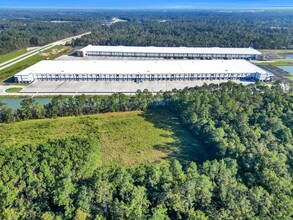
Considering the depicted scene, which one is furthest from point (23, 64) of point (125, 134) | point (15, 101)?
point (125, 134)

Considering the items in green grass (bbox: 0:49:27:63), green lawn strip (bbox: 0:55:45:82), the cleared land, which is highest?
green grass (bbox: 0:49:27:63)

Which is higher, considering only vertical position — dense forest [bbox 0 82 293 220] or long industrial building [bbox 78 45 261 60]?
long industrial building [bbox 78 45 261 60]

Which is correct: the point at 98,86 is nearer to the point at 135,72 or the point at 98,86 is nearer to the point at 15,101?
the point at 135,72

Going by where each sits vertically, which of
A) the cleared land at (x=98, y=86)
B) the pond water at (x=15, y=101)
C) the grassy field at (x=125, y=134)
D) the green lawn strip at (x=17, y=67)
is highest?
the green lawn strip at (x=17, y=67)

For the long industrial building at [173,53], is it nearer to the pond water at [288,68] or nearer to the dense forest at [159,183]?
the pond water at [288,68]

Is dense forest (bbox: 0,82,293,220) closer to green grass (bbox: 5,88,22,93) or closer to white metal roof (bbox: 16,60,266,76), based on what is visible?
white metal roof (bbox: 16,60,266,76)

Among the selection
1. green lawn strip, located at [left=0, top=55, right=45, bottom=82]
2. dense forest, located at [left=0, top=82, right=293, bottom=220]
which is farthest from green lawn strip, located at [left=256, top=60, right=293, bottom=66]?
green lawn strip, located at [left=0, top=55, right=45, bottom=82]

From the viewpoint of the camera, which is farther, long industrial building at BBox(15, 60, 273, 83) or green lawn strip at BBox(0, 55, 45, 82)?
green lawn strip at BBox(0, 55, 45, 82)

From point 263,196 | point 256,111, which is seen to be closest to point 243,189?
point 263,196

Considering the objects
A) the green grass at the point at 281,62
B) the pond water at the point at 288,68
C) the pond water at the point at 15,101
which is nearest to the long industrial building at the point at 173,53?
the green grass at the point at 281,62
